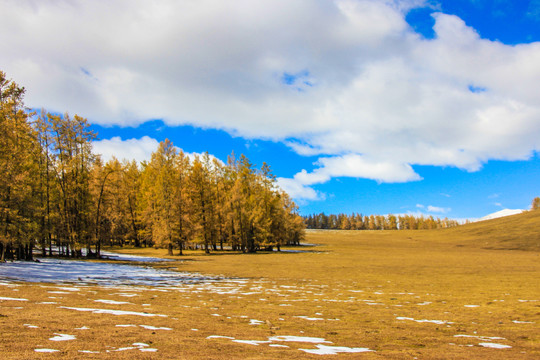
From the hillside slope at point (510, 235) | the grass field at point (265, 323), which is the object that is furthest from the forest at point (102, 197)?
the hillside slope at point (510, 235)

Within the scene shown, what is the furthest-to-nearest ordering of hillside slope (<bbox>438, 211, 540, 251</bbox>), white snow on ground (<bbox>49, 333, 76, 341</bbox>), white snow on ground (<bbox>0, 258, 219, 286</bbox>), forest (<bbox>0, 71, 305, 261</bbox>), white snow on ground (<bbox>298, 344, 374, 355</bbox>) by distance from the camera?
1. hillside slope (<bbox>438, 211, 540, 251</bbox>)
2. forest (<bbox>0, 71, 305, 261</bbox>)
3. white snow on ground (<bbox>0, 258, 219, 286</bbox>)
4. white snow on ground (<bbox>298, 344, 374, 355</bbox>)
5. white snow on ground (<bbox>49, 333, 76, 341</bbox>)

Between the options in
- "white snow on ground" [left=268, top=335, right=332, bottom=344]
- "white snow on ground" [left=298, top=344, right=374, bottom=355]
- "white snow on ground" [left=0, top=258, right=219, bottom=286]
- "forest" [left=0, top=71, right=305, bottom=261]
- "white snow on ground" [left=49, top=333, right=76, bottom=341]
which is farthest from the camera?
"forest" [left=0, top=71, right=305, bottom=261]

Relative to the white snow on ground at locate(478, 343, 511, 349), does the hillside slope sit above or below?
below

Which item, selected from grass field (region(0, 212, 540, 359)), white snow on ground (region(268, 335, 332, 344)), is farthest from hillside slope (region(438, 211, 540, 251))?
white snow on ground (region(268, 335, 332, 344))

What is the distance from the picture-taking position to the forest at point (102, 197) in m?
23.3

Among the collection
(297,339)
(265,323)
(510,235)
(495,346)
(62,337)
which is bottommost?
(510,235)

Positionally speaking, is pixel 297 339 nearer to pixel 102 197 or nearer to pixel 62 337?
pixel 62 337

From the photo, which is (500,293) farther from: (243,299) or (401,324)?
(243,299)

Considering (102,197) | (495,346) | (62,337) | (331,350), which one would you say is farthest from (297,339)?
(102,197)

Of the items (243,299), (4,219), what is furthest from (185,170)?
(243,299)

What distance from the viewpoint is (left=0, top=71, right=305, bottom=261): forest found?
2333 cm

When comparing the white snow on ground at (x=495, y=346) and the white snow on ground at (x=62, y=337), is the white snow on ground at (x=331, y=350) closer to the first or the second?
the white snow on ground at (x=495, y=346)

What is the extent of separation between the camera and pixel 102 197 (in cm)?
3666

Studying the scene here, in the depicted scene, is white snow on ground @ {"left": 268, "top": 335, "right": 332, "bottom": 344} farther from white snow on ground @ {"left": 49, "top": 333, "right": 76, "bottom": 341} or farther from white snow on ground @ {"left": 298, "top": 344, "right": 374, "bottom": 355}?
white snow on ground @ {"left": 49, "top": 333, "right": 76, "bottom": 341}
